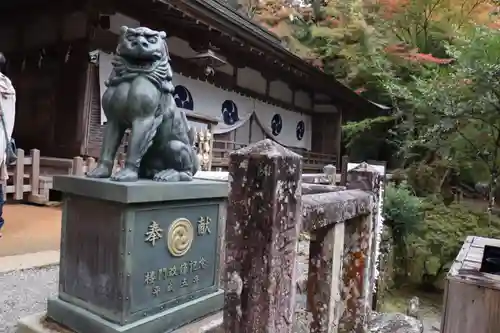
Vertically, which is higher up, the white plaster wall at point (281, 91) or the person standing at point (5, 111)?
the white plaster wall at point (281, 91)

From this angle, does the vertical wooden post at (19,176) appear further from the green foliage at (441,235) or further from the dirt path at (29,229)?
the green foliage at (441,235)

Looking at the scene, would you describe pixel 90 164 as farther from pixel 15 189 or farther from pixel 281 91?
pixel 281 91

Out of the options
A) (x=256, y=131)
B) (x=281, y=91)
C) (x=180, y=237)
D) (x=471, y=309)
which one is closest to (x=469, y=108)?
(x=256, y=131)

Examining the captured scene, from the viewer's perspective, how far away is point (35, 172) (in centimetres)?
597

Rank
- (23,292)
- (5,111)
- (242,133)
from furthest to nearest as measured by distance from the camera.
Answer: (242,133) < (5,111) < (23,292)

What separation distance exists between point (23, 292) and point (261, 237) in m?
2.79

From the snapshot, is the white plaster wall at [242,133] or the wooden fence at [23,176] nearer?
the wooden fence at [23,176]

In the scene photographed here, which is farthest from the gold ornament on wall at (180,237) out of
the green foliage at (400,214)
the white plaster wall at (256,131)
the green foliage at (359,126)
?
the green foliage at (359,126)

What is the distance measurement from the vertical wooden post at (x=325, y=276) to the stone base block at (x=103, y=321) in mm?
828

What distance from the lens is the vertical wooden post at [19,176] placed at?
566 centimetres

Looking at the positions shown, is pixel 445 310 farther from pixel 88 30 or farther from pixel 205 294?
pixel 88 30

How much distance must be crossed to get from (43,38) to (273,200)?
781 cm

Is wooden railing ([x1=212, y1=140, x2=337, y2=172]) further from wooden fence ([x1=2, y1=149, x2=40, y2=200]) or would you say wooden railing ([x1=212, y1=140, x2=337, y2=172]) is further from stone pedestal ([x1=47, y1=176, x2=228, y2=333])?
stone pedestal ([x1=47, y1=176, x2=228, y2=333])

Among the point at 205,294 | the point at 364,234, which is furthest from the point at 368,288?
the point at 205,294
